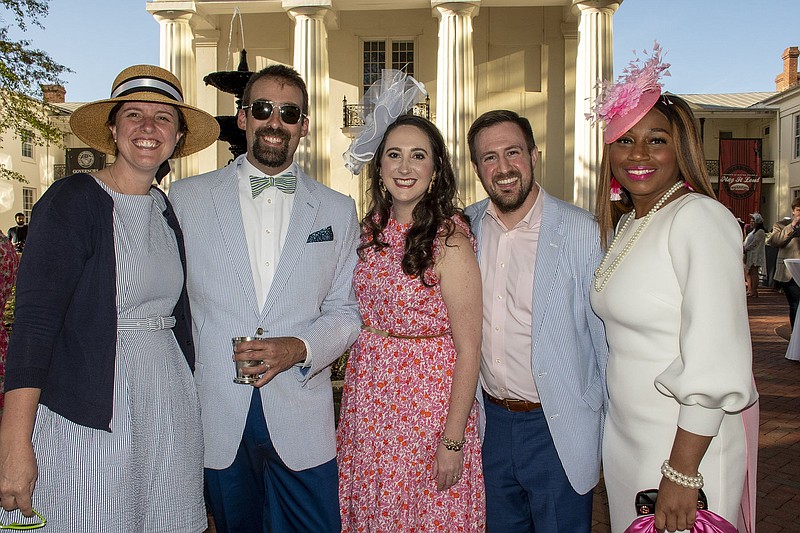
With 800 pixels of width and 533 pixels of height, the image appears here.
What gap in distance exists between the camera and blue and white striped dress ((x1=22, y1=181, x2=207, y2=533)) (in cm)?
225

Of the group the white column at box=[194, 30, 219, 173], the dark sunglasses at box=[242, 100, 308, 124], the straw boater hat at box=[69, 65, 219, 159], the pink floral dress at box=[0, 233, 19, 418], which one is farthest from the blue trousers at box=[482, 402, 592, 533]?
the white column at box=[194, 30, 219, 173]

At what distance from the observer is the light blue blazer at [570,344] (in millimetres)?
2885

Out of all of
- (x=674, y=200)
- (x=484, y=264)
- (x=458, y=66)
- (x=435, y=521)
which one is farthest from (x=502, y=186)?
(x=458, y=66)

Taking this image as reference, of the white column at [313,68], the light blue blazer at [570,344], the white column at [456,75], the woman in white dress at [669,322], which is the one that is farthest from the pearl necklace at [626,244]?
the white column at [313,68]

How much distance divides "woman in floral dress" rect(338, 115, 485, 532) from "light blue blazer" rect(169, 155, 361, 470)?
0.56 ft

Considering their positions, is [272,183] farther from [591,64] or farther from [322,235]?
[591,64]

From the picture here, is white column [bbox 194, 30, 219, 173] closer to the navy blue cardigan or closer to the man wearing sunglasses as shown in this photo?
the man wearing sunglasses

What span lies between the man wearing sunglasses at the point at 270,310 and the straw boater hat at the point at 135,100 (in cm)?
26

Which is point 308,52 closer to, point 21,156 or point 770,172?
point 21,156

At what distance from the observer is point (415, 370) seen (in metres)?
2.89

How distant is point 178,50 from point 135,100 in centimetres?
1806

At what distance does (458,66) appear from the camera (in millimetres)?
17844

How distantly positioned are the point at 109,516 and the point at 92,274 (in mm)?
858

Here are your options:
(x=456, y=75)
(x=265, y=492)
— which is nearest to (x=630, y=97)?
(x=265, y=492)
